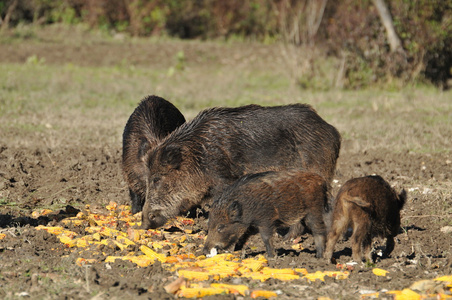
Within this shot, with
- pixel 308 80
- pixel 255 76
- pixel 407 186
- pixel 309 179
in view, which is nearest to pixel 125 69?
pixel 255 76

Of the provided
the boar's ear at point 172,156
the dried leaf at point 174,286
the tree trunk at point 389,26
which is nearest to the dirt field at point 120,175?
the dried leaf at point 174,286

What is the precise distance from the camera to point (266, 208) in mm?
6035

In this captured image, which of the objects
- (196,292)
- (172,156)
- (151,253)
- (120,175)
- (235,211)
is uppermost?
(172,156)

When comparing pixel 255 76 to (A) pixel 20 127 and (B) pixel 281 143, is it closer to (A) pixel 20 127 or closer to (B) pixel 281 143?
(A) pixel 20 127

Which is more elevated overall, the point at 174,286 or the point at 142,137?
the point at 142,137

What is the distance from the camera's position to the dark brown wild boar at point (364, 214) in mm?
5645

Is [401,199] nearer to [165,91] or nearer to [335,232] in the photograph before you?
[335,232]

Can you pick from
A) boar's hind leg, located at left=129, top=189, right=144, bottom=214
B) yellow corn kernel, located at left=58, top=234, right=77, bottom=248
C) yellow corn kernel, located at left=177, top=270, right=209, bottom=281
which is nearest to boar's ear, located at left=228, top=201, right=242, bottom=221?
yellow corn kernel, located at left=177, top=270, right=209, bottom=281

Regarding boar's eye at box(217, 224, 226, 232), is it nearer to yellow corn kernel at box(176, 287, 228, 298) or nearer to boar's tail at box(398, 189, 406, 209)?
yellow corn kernel at box(176, 287, 228, 298)

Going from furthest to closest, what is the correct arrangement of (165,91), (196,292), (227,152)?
(165,91) < (227,152) < (196,292)

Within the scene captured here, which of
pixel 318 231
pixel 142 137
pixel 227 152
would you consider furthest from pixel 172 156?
pixel 318 231

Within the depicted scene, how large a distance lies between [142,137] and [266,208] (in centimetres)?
A: 201

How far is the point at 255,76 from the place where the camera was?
60.8 feet

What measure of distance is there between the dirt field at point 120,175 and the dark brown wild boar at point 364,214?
8.4 inches
